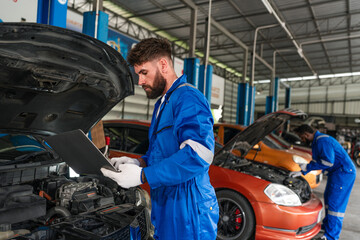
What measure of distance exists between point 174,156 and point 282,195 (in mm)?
2110

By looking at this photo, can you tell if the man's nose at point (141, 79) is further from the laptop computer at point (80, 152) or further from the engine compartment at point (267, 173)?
the engine compartment at point (267, 173)

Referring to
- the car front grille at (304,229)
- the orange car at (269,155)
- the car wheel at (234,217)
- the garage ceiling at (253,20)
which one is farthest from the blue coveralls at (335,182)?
the garage ceiling at (253,20)

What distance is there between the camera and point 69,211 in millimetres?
1753

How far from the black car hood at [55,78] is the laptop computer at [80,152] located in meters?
0.42

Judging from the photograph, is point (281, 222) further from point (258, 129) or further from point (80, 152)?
point (80, 152)

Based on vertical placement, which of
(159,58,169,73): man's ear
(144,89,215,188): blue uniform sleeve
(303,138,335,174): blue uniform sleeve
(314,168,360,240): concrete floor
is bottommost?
(314,168,360,240): concrete floor

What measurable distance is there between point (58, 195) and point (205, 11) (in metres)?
10.4

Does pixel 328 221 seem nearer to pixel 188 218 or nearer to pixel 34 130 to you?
pixel 188 218

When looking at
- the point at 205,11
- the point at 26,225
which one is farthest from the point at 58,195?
the point at 205,11

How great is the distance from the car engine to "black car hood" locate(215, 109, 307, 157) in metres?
1.58

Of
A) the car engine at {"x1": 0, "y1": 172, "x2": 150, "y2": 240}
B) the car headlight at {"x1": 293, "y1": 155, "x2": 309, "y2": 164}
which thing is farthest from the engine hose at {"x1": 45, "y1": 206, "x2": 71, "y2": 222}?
the car headlight at {"x1": 293, "y1": 155, "x2": 309, "y2": 164}

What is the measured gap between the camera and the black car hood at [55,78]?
1430 mm

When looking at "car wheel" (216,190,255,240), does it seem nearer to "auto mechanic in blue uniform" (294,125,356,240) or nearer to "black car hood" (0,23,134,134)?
"auto mechanic in blue uniform" (294,125,356,240)

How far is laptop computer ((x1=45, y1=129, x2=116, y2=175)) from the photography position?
1377 millimetres
